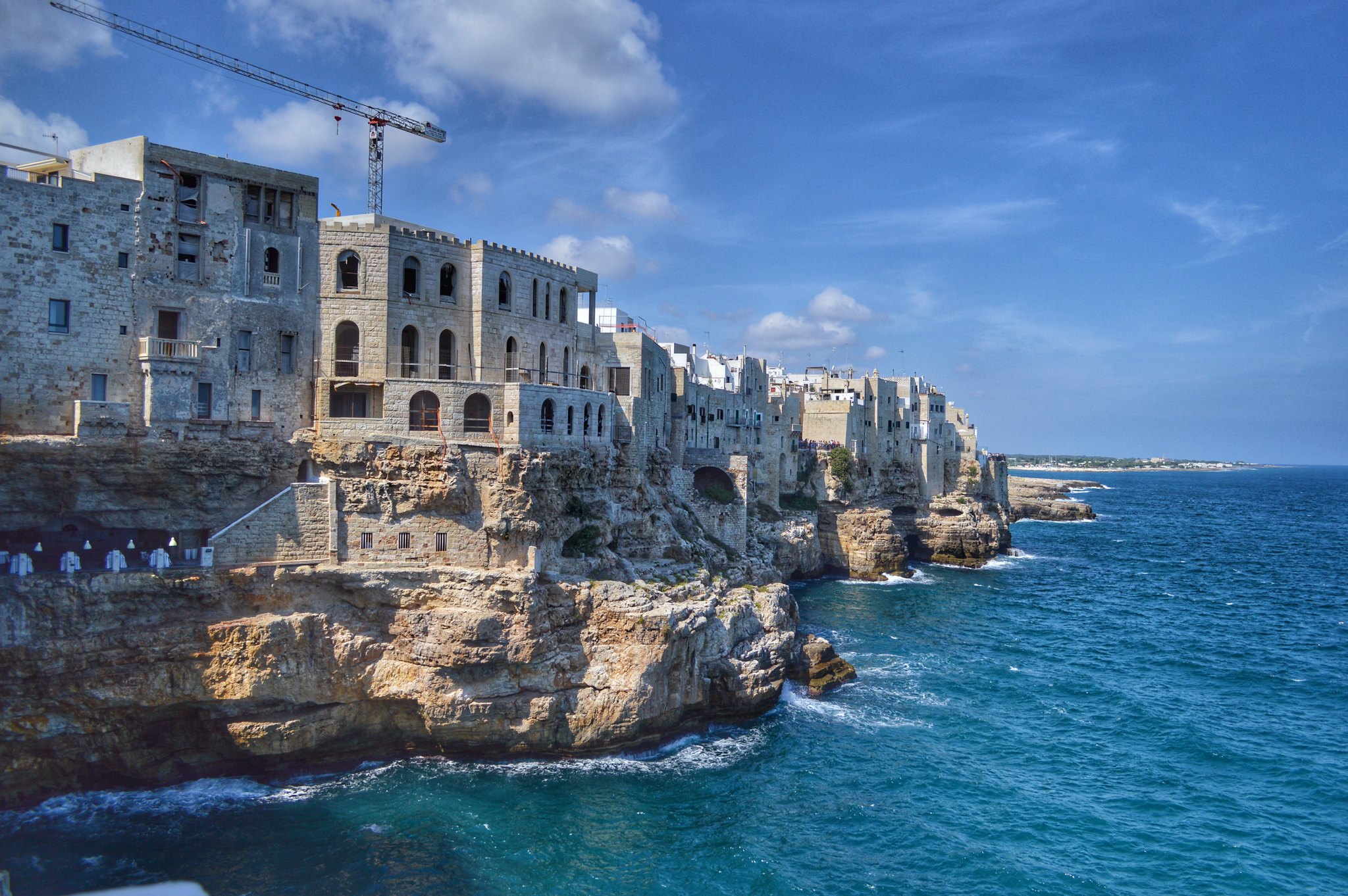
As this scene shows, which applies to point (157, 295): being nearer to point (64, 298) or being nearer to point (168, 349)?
point (168, 349)

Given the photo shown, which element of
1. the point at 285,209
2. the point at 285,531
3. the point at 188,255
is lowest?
the point at 285,531

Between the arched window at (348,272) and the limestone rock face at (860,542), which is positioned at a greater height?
→ the arched window at (348,272)

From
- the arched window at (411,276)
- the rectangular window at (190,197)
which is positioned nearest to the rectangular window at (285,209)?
the rectangular window at (190,197)

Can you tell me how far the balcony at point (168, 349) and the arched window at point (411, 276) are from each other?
29.4 feet

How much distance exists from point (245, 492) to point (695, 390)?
34182mm

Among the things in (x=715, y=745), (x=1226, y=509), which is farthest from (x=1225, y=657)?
(x=1226, y=509)

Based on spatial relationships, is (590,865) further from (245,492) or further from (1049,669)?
(1049,669)

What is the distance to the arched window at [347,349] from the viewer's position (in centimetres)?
3728

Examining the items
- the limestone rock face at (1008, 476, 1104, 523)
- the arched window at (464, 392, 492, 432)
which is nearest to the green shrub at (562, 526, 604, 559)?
the arched window at (464, 392, 492, 432)

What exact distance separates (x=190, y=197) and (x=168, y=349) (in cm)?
653

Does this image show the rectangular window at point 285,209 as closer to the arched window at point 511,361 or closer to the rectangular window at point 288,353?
the rectangular window at point 288,353

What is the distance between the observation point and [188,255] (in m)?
34.2

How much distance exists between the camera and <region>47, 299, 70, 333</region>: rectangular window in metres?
31.1

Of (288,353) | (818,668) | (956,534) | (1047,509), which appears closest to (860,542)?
(956,534)
